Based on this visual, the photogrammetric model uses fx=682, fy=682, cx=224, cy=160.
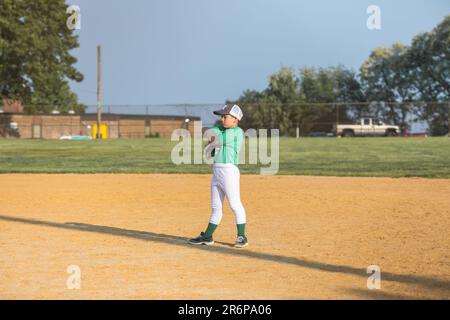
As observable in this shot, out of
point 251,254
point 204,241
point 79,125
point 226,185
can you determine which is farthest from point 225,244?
point 79,125

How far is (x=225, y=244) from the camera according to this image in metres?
8.48

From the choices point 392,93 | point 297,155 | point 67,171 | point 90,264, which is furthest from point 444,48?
point 90,264

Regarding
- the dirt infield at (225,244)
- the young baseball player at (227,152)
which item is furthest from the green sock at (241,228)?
the dirt infield at (225,244)

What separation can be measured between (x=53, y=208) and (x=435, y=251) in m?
7.00

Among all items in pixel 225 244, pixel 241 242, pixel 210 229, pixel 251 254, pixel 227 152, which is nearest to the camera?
pixel 251 254

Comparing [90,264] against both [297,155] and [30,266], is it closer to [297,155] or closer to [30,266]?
[30,266]

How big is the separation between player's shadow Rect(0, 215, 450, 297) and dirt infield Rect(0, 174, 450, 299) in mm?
15

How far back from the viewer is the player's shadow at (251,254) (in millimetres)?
6473

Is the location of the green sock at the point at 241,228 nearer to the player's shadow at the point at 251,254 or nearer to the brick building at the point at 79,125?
the player's shadow at the point at 251,254

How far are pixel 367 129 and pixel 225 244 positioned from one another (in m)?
47.2

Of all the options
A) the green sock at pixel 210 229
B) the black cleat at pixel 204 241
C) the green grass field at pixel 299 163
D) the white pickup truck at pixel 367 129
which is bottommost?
the black cleat at pixel 204 241

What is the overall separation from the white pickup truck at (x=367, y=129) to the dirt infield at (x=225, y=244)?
38852 mm

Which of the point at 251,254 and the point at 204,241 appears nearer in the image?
the point at 251,254

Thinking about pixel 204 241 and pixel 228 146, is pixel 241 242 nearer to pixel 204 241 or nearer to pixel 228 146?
pixel 204 241
